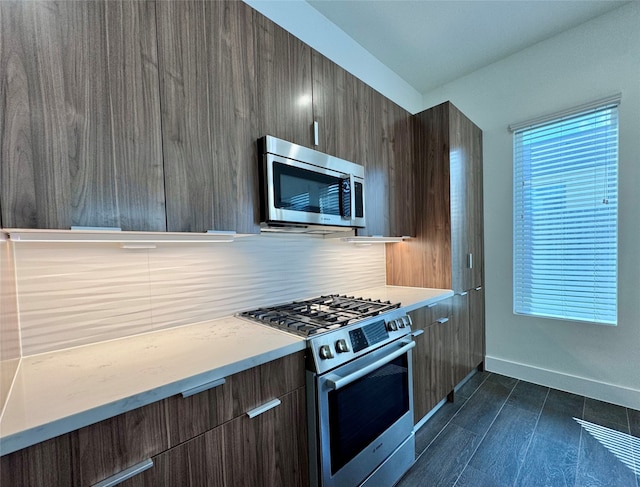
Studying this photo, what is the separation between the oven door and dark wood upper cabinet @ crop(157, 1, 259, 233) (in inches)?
32.4

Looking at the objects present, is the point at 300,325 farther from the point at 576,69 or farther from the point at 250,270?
the point at 576,69

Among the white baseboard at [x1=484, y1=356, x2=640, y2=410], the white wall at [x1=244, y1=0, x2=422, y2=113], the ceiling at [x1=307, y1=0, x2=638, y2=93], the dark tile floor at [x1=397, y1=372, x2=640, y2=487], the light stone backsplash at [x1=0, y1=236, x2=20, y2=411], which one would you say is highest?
the ceiling at [x1=307, y1=0, x2=638, y2=93]

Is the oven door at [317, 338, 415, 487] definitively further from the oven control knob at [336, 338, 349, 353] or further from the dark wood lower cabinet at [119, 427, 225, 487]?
the dark wood lower cabinet at [119, 427, 225, 487]

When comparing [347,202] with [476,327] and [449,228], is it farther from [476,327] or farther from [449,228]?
[476,327]

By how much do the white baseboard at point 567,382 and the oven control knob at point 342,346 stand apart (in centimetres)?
225

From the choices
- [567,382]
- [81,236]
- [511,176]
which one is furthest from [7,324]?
[567,382]

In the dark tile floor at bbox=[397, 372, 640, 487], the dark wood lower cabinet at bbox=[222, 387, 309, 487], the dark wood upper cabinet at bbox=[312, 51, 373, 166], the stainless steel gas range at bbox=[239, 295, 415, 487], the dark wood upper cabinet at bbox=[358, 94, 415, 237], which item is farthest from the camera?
the dark wood upper cabinet at bbox=[358, 94, 415, 237]

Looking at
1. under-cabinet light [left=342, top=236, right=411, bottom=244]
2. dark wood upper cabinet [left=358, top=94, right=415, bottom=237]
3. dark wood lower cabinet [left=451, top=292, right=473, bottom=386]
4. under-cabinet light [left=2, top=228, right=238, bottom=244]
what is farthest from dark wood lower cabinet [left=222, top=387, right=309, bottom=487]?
dark wood lower cabinet [left=451, top=292, right=473, bottom=386]

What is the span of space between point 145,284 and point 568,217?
120 inches

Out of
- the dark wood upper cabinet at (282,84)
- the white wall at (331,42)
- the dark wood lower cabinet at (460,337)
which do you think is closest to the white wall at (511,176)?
the dark wood lower cabinet at (460,337)

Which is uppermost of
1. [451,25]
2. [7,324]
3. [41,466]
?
[451,25]

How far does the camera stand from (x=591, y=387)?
7.33 feet

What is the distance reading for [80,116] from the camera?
2.85 ft

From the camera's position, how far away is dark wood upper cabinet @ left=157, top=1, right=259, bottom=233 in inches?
41.7
